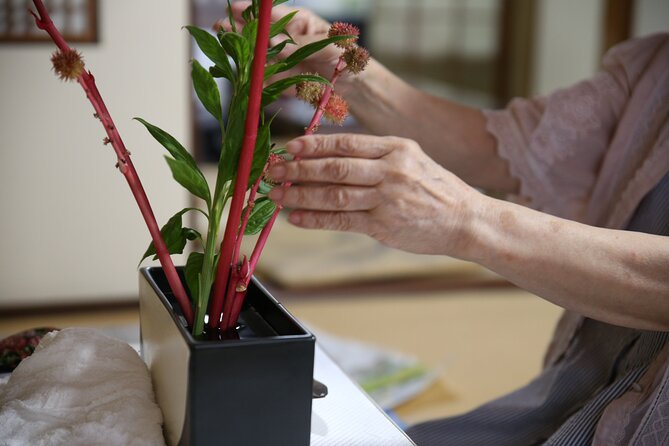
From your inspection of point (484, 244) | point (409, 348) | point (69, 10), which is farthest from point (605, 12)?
point (484, 244)

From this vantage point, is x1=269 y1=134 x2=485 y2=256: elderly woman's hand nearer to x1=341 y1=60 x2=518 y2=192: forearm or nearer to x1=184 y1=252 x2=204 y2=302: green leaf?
x1=184 y1=252 x2=204 y2=302: green leaf

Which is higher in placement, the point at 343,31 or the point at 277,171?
the point at 343,31

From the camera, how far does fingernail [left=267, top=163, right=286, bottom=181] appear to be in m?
0.84

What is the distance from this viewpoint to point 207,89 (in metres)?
0.87

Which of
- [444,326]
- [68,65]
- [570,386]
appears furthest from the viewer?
[444,326]

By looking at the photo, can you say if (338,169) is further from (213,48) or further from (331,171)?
(213,48)

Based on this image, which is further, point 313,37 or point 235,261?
point 313,37

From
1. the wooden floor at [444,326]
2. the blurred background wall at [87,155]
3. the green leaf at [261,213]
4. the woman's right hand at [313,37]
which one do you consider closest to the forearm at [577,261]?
the green leaf at [261,213]

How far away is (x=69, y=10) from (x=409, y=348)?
150 cm

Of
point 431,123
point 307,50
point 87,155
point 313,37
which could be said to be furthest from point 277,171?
point 87,155

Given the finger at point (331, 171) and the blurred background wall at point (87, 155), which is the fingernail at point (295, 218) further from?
the blurred background wall at point (87, 155)

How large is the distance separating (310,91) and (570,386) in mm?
705

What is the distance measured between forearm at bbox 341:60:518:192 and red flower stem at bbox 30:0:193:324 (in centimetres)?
72

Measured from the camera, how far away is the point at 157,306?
0.90 meters
